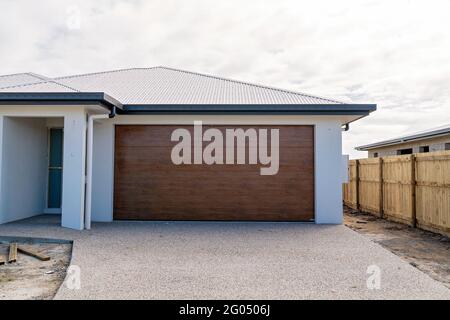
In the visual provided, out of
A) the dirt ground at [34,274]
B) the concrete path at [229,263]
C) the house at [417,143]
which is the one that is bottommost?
the dirt ground at [34,274]

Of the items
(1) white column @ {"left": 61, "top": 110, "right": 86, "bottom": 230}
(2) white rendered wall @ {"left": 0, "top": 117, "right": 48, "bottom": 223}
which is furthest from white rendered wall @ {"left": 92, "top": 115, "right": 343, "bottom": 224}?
(2) white rendered wall @ {"left": 0, "top": 117, "right": 48, "bottom": 223}

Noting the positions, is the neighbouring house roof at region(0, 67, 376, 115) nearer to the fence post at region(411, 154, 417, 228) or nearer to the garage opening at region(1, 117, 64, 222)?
the garage opening at region(1, 117, 64, 222)

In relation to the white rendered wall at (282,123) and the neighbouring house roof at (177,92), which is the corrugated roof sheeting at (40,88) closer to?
the neighbouring house roof at (177,92)

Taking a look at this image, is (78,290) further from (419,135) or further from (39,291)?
(419,135)

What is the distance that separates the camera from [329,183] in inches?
409

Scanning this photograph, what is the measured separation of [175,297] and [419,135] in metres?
14.7

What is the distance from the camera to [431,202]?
9555 millimetres

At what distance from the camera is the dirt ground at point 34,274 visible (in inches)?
187

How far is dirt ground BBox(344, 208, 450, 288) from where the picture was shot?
631cm

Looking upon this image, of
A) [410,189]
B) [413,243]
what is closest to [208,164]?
[413,243]

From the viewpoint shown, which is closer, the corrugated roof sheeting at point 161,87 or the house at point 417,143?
the corrugated roof sheeting at point 161,87

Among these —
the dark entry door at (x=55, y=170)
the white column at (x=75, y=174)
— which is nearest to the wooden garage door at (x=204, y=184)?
the white column at (x=75, y=174)

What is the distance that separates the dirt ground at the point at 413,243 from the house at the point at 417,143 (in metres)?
5.04

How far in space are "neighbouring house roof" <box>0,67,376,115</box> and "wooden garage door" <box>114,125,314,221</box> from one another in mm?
700
